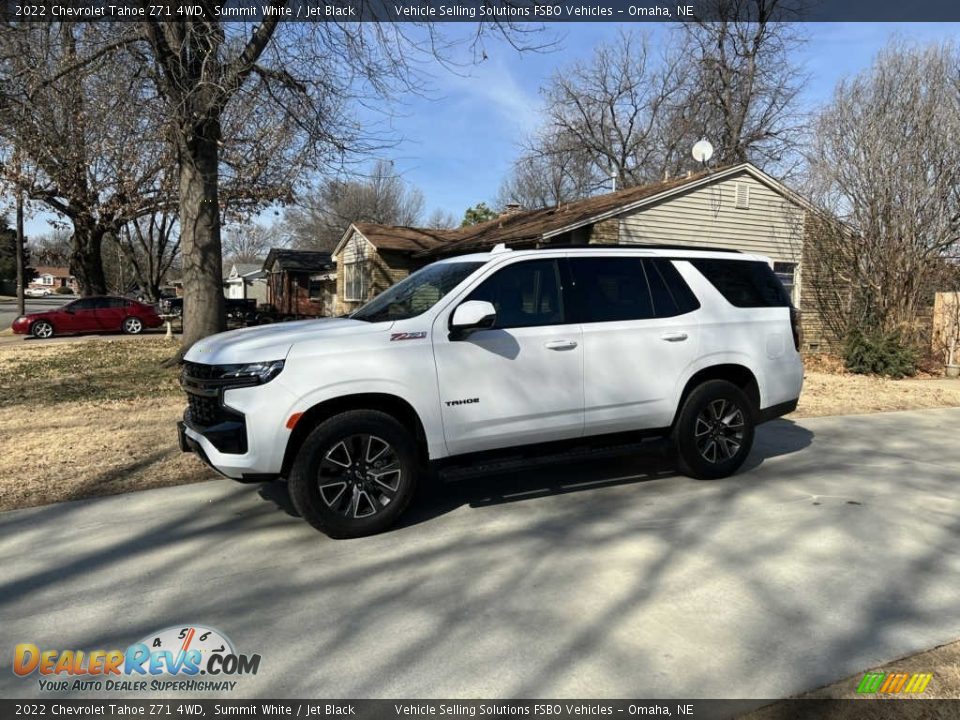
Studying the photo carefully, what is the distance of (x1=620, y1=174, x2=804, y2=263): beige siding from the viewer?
16.2 m

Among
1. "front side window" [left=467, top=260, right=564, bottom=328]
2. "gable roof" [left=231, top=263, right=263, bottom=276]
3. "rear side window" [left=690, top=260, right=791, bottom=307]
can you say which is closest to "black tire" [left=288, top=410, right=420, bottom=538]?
"front side window" [left=467, top=260, right=564, bottom=328]

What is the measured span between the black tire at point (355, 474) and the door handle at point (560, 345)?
4.07 feet

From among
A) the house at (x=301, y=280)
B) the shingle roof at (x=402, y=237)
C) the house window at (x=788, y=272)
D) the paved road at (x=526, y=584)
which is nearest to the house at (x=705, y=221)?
the house window at (x=788, y=272)

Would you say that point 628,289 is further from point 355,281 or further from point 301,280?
point 301,280

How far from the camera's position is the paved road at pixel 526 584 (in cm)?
306

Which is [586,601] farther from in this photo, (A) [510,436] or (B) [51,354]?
(B) [51,354]

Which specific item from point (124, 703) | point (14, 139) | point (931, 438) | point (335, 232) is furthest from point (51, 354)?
point (335, 232)

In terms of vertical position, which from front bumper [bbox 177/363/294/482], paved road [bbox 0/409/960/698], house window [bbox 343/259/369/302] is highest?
house window [bbox 343/259/369/302]

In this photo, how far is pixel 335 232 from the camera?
185 ft

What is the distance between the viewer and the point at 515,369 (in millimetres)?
4953

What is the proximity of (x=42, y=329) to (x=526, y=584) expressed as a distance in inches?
974

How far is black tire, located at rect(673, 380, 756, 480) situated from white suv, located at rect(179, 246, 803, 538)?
0.02 metres

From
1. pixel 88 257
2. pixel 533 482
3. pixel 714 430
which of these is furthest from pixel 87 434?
pixel 88 257

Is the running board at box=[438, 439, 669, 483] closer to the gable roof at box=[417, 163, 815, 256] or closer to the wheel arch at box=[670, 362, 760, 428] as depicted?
the wheel arch at box=[670, 362, 760, 428]
